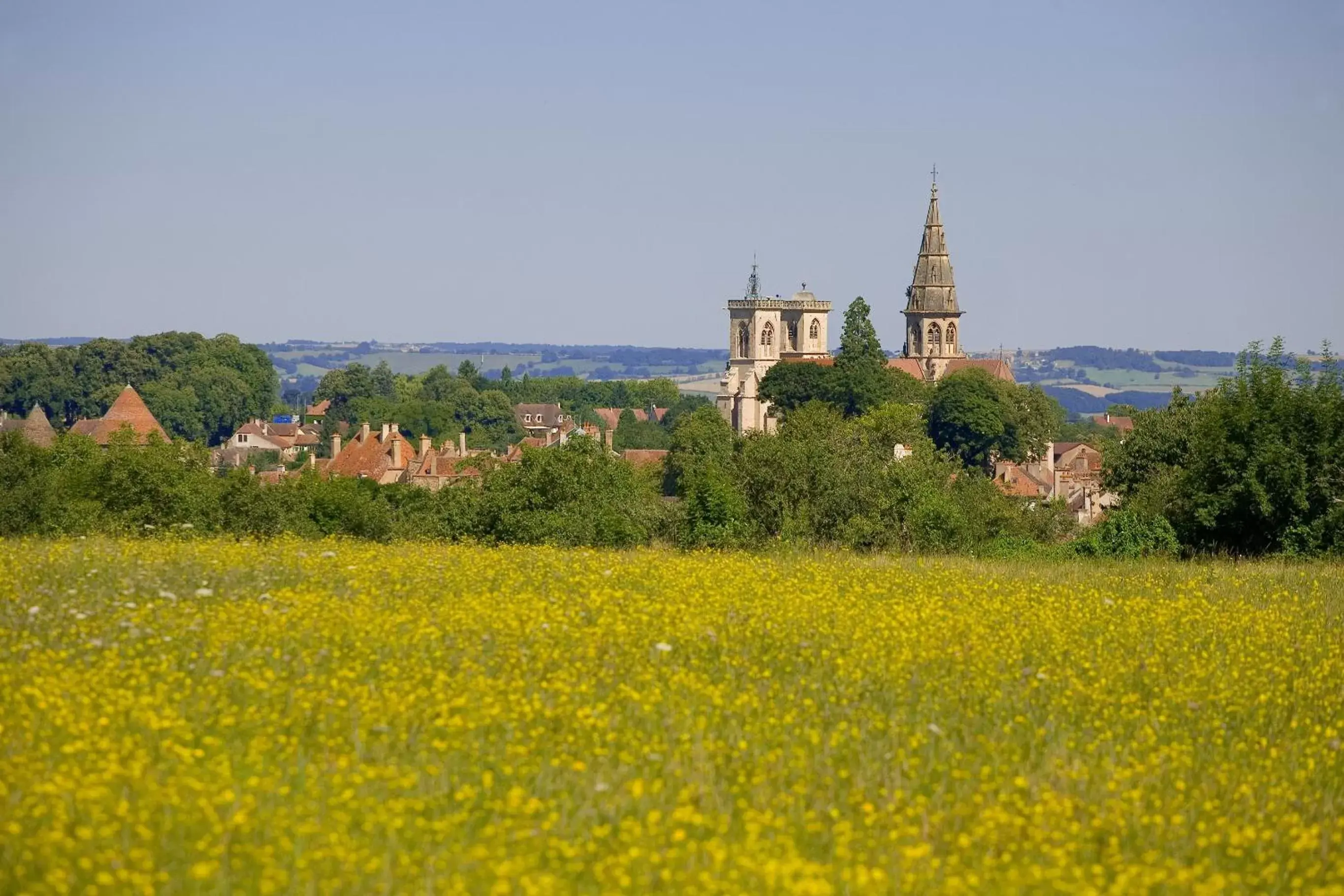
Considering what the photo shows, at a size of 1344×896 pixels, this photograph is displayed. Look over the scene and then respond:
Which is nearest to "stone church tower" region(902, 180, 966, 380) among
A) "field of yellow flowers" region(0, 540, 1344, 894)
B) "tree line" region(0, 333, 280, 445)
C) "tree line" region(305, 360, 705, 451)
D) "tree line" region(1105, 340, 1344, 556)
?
"tree line" region(305, 360, 705, 451)

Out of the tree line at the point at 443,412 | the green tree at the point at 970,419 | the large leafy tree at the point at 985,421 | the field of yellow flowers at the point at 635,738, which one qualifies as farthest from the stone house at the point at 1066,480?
the tree line at the point at 443,412

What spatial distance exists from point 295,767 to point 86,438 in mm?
44534

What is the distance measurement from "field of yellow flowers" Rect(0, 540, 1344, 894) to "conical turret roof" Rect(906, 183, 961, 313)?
457 feet

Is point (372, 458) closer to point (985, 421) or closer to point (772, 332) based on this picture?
point (985, 421)

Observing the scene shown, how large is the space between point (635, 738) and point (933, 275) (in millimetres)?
148157

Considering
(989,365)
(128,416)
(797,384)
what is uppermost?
(989,365)

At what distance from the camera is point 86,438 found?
51969mm

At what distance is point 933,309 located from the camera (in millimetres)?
154625

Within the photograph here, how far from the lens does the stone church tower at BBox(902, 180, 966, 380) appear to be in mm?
154625

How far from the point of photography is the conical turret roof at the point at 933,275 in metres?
155

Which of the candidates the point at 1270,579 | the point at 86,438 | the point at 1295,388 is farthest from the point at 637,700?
the point at 86,438

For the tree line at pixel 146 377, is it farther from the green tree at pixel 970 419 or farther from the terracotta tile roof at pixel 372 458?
the green tree at pixel 970 419

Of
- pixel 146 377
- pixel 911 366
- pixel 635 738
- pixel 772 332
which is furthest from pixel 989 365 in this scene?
pixel 635 738

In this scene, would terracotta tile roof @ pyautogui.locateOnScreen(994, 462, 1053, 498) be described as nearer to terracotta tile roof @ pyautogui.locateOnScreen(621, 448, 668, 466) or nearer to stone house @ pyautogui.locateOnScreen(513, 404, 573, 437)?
terracotta tile roof @ pyautogui.locateOnScreen(621, 448, 668, 466)
